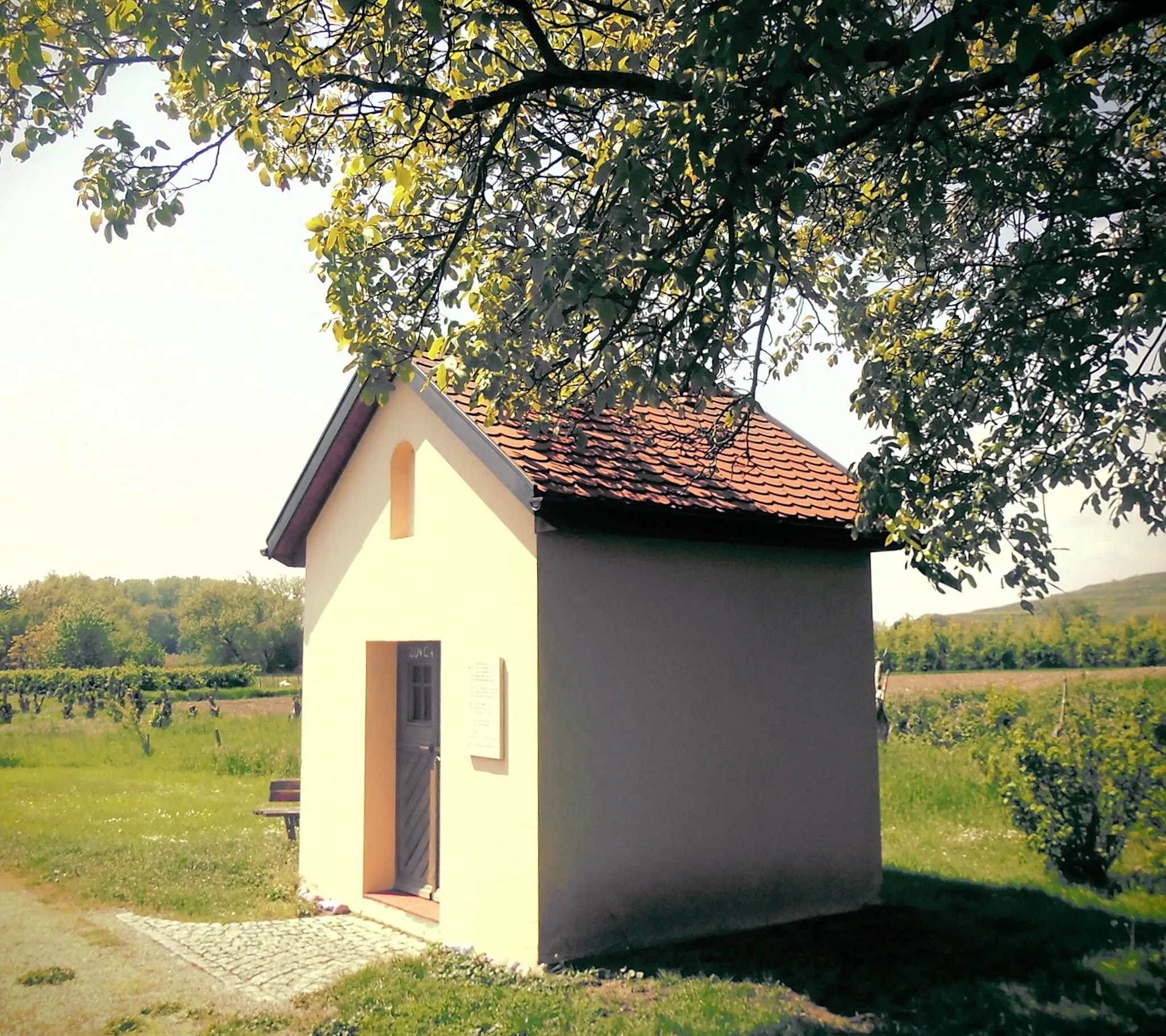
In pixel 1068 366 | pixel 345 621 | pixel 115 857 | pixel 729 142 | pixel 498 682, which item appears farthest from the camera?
pixel 115 857

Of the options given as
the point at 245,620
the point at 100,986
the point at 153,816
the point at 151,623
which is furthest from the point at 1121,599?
the point at 245,620

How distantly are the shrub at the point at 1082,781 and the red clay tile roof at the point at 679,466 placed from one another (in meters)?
3.35

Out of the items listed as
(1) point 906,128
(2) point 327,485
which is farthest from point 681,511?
(2) point 327,485

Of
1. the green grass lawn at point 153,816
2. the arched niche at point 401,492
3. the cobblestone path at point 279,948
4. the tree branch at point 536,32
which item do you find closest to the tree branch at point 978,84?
the tree branch at point 536,32

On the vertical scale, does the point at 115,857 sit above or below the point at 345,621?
below

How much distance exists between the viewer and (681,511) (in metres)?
8.75

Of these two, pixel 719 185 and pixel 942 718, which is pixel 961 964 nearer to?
pixel 719 185

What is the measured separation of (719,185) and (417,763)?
724 cm

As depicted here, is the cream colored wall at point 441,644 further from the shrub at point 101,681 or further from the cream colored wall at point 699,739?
the shrub at point 101,681

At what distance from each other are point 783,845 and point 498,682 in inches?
134

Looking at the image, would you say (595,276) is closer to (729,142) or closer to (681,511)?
(729,142)

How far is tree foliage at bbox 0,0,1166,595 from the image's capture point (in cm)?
545

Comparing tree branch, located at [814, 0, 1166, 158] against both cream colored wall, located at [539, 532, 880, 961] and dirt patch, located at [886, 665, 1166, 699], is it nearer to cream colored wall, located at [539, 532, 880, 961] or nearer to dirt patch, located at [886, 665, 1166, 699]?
cream colored wall, located at [539, 532, 880, 961]

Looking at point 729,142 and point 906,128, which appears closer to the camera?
point 729,142
